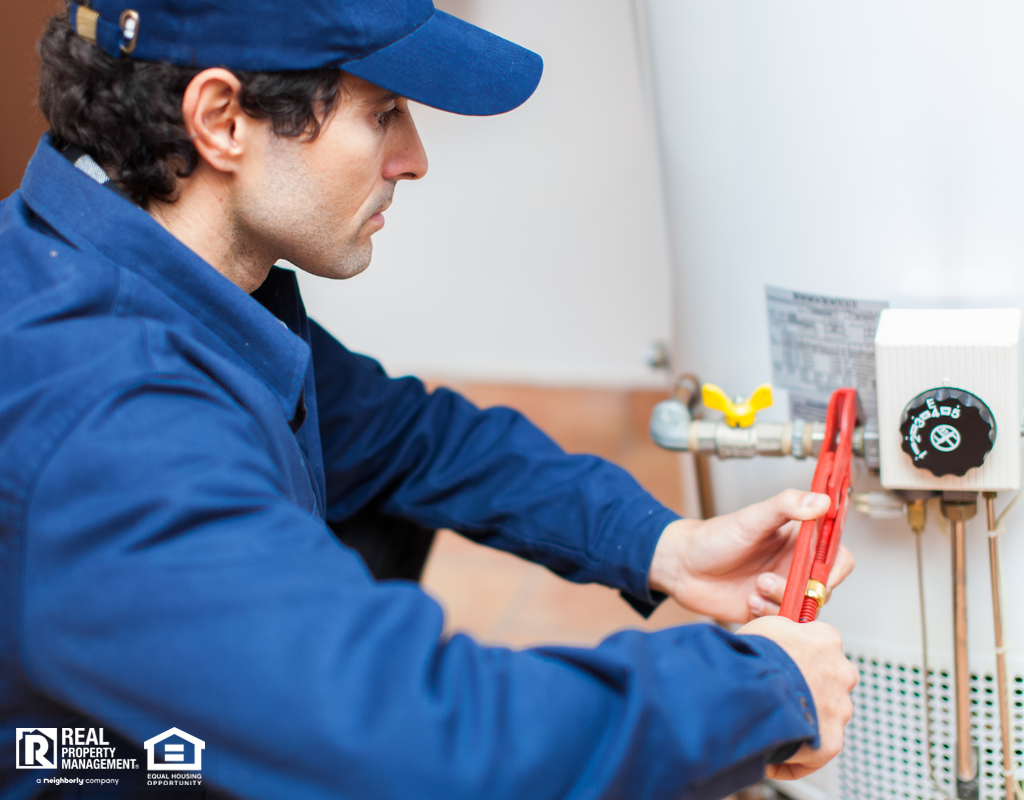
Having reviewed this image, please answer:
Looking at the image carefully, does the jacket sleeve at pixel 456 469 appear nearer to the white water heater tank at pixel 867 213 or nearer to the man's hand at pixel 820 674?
the white water heater tank at pixel 867 213

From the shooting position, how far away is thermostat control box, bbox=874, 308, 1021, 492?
0.62 meters

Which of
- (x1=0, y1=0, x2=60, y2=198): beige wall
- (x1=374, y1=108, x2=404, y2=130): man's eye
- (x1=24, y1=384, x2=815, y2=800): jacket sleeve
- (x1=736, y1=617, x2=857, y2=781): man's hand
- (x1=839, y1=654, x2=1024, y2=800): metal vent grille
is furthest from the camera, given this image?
(x1=0, y1=0, x2=60, y2=198): beige wall

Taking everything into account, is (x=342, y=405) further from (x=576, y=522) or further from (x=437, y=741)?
(x=437, y=741)

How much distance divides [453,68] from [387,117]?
0.20ft

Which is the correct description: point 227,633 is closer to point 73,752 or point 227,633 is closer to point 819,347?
point 73,752

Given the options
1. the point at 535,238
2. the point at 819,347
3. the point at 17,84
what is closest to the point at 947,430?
the point at 819,347

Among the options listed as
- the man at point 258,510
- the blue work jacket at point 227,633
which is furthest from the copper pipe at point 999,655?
the blue work jacket at point 227,633

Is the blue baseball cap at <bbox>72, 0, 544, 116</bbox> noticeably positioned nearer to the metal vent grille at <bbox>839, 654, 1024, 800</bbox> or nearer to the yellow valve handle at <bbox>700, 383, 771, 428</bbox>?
the yellow valve handle at <bbox>700, 383, 771, 428</bbox>

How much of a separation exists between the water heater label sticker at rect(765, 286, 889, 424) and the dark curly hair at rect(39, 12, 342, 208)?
36 centimetres

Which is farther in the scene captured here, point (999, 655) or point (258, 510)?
point (999, 655)

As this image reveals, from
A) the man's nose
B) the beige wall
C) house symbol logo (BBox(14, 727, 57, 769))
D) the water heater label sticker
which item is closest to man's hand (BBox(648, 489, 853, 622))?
the water heater label sticker

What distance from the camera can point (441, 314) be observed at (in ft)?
4.44

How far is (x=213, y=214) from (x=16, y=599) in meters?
0.28

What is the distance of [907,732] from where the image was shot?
80cm
